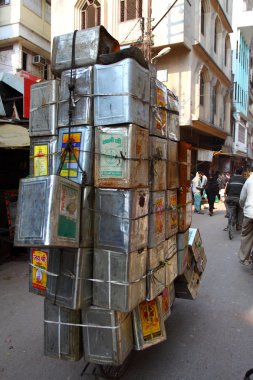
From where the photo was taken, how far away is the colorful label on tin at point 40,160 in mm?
2584

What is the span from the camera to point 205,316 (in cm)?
403

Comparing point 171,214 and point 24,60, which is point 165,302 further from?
point 24,60

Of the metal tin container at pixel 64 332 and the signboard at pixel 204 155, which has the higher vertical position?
the signboard at pixel 204 155

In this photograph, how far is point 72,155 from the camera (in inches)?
94.6

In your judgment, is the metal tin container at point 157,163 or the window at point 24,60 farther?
the window at point 24,60

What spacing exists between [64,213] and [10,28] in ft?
54.2

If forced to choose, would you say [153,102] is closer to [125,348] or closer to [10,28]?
[125,348]

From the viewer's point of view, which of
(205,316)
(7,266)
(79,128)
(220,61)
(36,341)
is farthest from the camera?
(220,61)

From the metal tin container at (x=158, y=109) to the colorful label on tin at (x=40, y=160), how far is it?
0.82 meters

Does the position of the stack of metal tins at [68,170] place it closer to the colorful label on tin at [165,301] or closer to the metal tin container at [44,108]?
the metal tin container at [44,108]

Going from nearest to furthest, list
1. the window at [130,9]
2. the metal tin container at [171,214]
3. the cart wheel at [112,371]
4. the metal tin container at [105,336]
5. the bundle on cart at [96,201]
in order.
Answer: the bundle on cart at [96,201] → the metal tin container at [105,336] → the cart wheel at [112,371] → the metal tin container at [171,214] → the window at [130,9]

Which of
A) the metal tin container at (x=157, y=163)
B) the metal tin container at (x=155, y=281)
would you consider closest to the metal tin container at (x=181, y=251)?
the metal tin container at (x=155, y=281)

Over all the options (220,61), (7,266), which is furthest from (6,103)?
(220,61)

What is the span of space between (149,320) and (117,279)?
2.02 ft
